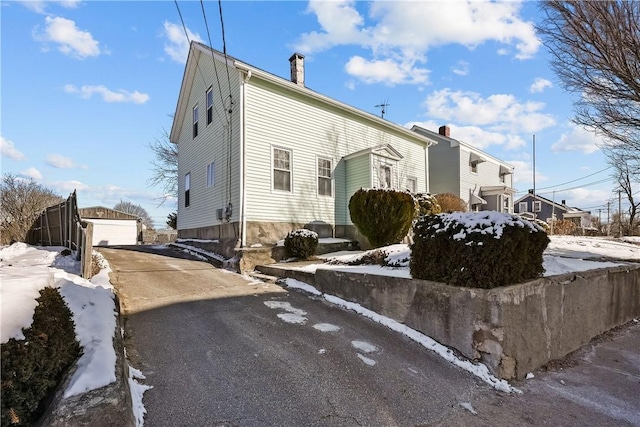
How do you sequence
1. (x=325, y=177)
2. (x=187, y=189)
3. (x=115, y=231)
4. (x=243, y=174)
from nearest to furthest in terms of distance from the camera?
(x=243, y=174) → (x=325, y=177) → (x=187, y=189) → (x=115, y=231)

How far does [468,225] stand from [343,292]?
2.50 m

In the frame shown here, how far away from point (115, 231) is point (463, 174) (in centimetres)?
2368

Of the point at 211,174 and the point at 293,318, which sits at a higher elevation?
the point at 211,174

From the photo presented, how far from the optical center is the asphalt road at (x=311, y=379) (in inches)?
115

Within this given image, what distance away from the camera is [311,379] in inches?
135

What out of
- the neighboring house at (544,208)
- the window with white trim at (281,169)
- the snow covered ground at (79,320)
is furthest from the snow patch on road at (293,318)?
the neighboring house at (544,208)

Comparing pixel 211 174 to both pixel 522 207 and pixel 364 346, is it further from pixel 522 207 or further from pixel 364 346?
pixel 522 207

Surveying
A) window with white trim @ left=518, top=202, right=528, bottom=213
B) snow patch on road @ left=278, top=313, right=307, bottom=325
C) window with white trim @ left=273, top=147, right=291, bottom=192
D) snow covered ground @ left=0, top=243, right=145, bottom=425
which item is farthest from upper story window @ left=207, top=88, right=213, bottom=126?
window with white trim @ left=518, top=202, right=528, bottom=213

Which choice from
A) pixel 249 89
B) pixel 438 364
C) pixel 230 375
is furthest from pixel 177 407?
pixel 249 89

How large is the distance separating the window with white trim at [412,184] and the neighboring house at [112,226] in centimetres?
1919

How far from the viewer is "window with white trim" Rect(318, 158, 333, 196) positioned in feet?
39.1

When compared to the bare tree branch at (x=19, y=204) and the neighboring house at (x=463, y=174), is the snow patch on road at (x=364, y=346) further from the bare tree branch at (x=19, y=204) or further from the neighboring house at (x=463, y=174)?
the neighboring house at (x=463, y=174)

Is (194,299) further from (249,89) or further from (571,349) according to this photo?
(249,89)

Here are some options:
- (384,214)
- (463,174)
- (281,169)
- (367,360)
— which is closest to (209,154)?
(281,169)
